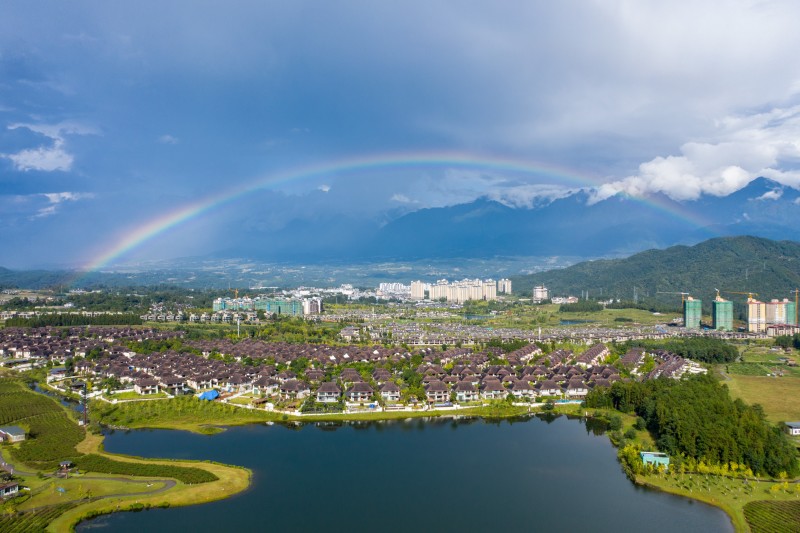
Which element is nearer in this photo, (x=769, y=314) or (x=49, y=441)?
(x=49, y=441)

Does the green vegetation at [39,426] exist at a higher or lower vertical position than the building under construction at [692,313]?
lower

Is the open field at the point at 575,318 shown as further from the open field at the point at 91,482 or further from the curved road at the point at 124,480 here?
the curved road at the point at 124,480

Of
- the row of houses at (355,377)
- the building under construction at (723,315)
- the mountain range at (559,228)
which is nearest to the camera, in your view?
the row of houses at (355,377)

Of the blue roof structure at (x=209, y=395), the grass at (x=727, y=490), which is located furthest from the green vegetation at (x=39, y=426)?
the grass at (x=727, y=490)

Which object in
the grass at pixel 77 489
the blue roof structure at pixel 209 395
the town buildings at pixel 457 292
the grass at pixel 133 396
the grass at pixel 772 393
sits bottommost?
the grass at pixel 77 489

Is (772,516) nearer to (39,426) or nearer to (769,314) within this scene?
(39,426)

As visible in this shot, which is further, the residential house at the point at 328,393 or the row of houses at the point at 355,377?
the row of houses at the point at 355,377

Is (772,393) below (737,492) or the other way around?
the other way around

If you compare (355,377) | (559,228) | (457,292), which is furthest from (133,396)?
(559,228)

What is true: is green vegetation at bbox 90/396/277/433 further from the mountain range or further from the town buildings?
the mountain range
